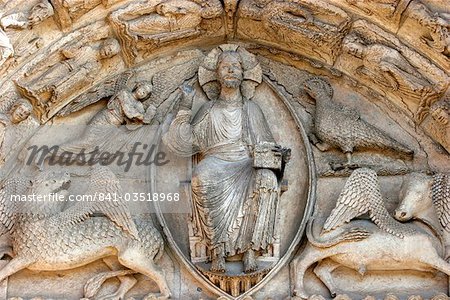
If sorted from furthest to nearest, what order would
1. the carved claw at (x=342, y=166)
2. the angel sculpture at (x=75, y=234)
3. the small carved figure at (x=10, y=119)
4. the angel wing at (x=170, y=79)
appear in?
the angel wing at (x=170, y=79) → the carved claw at (x=342, y=166) → the small carved figure at (x=10, y=119) → the angel sculpture at (x=75, y=234)

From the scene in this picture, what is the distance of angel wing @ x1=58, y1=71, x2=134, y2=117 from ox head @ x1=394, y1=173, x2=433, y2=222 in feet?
7.47

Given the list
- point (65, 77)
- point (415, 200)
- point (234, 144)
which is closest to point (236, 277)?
point (234, 144)

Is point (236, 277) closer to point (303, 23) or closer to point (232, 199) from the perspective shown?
point (232, 199)

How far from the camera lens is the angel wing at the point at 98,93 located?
21.4 feet

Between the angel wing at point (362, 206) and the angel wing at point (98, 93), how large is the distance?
190 cm

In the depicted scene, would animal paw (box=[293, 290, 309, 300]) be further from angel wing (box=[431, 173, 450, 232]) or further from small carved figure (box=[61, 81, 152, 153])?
small carved figure (box=[61, 81, 152, 153])

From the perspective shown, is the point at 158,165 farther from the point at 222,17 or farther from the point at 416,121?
the point at 416,121

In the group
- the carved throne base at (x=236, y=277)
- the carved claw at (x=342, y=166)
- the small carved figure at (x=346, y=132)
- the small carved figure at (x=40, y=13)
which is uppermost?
the small carved figure at (x=40, y=13)

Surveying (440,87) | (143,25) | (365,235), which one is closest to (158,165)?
(143,25)

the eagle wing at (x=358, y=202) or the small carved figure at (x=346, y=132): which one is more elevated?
the small carved figure at (x=346, y=132)

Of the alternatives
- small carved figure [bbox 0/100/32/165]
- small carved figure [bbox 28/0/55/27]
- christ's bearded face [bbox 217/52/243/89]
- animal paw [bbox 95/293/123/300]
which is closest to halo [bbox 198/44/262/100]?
christ's bearded face [bbox 217/52/243/89]

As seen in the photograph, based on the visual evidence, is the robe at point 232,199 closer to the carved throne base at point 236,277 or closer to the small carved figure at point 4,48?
the carved throne base at point 236,277

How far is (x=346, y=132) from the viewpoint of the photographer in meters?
6.44

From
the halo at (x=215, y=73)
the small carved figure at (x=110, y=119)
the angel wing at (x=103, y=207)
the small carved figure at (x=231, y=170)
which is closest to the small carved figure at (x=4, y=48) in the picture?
the small carved figure at (x=110, y=119)
